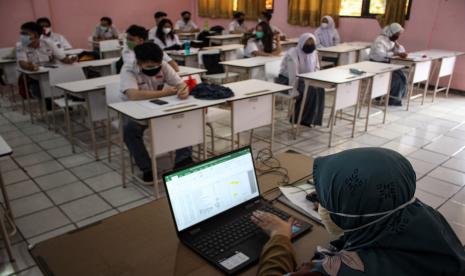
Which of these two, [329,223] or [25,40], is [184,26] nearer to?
[25,40]

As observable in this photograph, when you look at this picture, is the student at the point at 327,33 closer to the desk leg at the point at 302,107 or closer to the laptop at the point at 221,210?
the desk leg at the point at 302,107

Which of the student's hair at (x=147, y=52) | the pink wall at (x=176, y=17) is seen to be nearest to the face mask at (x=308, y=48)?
the student's hair at (x=147, y=52)

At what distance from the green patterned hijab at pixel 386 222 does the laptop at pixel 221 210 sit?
36 centimetres

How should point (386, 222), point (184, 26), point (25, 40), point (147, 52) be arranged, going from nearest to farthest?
point (386, 222), point (147, 52), point (25, 40), point (184, 26)

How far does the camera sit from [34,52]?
494 centimetres

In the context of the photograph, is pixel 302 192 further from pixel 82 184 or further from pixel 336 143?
pixel 336 143

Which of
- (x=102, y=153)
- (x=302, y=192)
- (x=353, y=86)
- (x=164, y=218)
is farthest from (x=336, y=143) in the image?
(x=164, y=218)

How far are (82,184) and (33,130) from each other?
1.88 m

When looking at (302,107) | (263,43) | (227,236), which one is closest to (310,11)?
(263,43)

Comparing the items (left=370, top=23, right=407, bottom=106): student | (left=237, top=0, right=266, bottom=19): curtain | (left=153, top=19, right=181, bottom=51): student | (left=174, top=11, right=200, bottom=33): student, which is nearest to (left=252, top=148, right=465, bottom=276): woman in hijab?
(left=370, top=23, right=407, bottom=106): student

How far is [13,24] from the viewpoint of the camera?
7.89 meters

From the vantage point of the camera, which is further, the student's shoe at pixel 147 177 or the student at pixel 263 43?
the student at pixel 263 43

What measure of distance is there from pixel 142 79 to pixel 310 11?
5963 mm

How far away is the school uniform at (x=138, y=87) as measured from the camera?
3223mm
